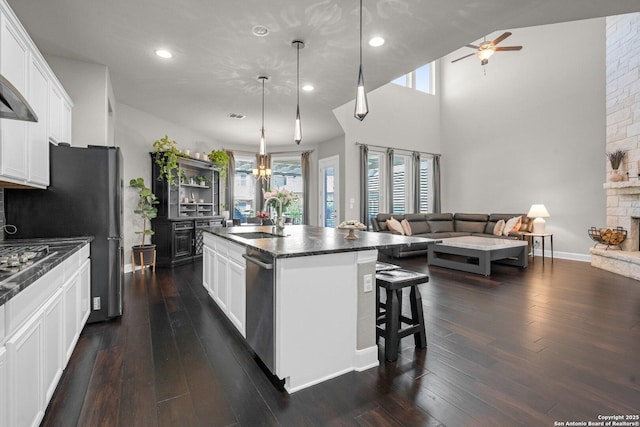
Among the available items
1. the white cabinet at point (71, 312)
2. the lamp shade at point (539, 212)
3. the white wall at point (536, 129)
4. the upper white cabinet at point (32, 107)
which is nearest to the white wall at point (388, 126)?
the white wall at point (536, 129)

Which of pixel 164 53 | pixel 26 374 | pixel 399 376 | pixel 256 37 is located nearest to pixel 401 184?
pixel 256 37

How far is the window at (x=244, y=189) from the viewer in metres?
7.98

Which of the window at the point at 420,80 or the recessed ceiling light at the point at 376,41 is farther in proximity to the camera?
the window at the point at 420,80

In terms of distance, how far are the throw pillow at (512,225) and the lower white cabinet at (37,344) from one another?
7456 mm

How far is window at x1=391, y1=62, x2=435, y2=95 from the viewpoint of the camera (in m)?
8.46

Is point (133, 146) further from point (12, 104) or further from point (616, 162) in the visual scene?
point (616, 162)

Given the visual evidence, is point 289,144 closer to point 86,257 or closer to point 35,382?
point 86,257

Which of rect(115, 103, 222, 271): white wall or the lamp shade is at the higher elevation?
rect(115, 103, 222, 271): white wall

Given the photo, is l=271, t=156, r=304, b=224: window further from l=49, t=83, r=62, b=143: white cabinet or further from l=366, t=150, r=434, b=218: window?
l=49, t=83, r=62, b=143: white cabinet

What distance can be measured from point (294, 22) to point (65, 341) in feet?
10.4

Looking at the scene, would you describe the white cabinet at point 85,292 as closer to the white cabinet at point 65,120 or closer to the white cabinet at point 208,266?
the white cabinet at point 208,266

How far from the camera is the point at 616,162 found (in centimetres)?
536

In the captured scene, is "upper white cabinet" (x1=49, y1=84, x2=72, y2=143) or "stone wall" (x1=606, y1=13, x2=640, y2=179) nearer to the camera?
"upper white cabinet" (x1=49, y1=84, x2=72, y2=143)

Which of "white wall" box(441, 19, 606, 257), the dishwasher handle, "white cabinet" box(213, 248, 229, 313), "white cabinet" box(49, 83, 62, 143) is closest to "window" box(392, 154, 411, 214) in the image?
"white wall" box(441, 19, 606, 257)
